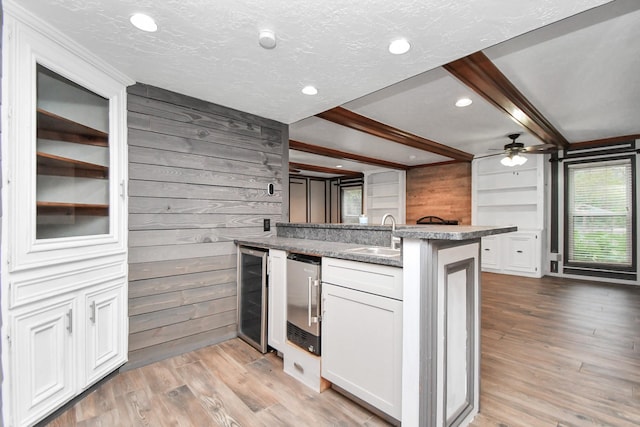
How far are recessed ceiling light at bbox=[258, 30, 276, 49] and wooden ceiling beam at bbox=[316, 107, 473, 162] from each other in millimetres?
1596

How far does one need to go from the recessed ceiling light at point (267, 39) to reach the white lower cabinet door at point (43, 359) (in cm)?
194

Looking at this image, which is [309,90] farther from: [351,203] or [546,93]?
[351,203]

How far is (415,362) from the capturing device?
1392 mm

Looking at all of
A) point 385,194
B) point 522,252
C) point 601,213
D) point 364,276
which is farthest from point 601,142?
point 364,276

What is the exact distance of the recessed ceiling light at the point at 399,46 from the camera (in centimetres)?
174

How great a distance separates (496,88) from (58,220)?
3.58m

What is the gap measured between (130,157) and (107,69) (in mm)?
613

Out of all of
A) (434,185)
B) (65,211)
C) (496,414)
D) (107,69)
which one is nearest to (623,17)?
(496,414)

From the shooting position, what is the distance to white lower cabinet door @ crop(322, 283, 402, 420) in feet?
5.01

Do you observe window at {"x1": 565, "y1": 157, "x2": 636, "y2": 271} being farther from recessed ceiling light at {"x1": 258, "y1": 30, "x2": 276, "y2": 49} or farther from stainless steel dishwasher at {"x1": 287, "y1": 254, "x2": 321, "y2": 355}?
recessed ceiling light at {"x1": 258, "y1": 30, "x2": 276, "y2": 49}

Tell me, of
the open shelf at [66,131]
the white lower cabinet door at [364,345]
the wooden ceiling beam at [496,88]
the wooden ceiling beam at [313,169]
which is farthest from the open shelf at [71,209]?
the wooden ceiling beam at [313,169]

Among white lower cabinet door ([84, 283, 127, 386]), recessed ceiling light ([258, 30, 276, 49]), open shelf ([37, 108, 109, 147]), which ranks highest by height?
recessed ceiling light ([258, 30, 276, 49])

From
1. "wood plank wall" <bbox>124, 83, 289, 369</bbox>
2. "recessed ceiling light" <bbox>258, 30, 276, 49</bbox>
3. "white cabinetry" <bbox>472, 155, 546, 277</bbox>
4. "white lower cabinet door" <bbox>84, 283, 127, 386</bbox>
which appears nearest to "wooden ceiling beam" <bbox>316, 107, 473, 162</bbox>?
"white cabinetry" <bbox>472, 155, 546, 277</bbox>

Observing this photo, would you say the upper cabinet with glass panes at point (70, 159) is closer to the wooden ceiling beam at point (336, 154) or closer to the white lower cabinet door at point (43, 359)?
the white lower cabinet door at point (43, 359)
